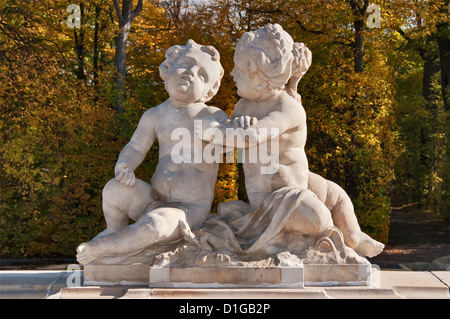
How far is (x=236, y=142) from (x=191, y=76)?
0.67m

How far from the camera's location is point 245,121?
178 inches

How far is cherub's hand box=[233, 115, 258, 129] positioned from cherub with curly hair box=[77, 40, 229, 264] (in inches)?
8.2

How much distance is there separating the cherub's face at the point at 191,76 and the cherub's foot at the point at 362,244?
1686 millimetres

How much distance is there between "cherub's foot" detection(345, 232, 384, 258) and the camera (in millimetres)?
4672

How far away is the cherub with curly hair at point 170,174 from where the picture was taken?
438 centimetres

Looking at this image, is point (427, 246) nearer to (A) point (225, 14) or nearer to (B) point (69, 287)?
(A) point (225, 14)

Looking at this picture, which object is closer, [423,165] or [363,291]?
[363,291]

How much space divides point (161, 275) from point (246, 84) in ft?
5.46

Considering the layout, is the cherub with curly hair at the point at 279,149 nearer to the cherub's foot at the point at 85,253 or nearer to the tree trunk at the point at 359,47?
the cherub's foot at the point at 85,253

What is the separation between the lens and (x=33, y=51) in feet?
32.8

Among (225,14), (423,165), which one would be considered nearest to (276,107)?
(225,14)

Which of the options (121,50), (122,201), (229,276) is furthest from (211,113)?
(121,50)

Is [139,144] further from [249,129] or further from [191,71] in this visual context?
[249,129]

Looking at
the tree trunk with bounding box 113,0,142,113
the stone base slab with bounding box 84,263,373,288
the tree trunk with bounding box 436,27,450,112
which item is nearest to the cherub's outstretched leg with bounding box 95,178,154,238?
the stone base slab with bounding box 84,263,373,288
